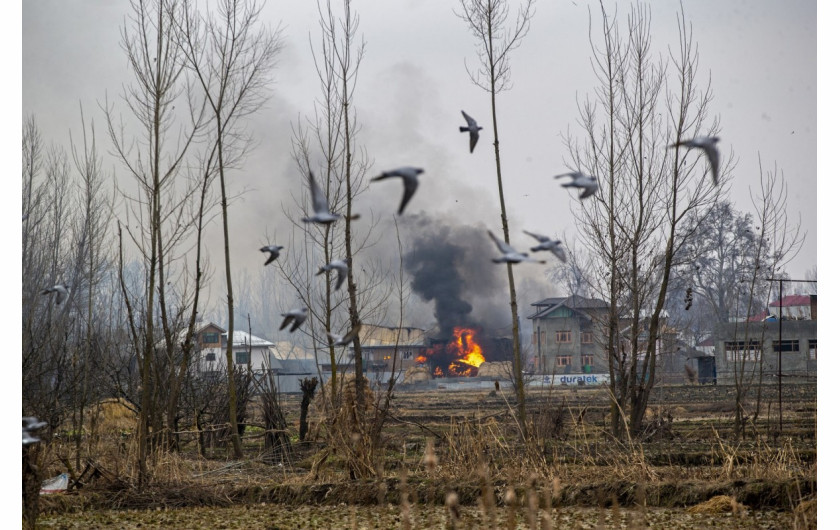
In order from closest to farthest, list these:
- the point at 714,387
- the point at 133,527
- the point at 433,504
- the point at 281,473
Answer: the point at 133,527, the point at 433,504, the point at 281,473, the point at 714,387

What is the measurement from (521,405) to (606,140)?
349 centimetres

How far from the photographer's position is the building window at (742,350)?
8172mm

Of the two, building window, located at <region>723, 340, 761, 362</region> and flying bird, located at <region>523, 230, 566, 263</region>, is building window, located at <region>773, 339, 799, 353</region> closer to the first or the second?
building window, located at <region>723, 340, 761, 362</region>

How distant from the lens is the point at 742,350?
26.2 metres

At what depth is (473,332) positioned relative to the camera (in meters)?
38.6

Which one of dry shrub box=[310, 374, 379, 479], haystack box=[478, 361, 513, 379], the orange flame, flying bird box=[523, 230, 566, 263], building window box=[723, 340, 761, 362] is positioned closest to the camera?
flying bird box=[523, 230, 566, 263]

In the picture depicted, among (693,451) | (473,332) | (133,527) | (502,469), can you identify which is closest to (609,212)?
(693,451)

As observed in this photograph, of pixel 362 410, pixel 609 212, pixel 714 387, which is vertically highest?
pixel 609 212

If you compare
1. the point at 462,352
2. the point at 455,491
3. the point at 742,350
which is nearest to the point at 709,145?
the point at 455,491

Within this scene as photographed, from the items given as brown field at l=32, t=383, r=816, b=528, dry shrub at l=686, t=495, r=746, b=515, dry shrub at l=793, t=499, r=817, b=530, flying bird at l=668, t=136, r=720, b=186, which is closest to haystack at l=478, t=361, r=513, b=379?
brown field at l=32, t=383, r=816, b=528

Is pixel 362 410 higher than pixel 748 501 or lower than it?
higher

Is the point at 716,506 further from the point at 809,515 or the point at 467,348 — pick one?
the point at 467,348

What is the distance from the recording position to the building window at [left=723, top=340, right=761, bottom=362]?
8.17m

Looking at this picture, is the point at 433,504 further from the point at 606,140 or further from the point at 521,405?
the point at 606,140
